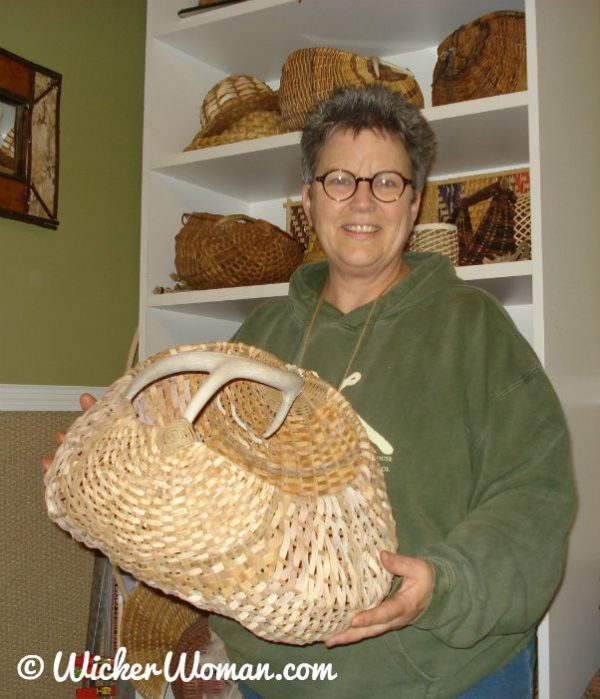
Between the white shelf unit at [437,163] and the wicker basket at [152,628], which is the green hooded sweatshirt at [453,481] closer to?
the white shelf unit at [437,163]

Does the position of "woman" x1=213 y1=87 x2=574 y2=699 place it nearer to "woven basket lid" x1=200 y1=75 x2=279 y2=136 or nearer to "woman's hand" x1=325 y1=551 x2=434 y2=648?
"woman's hand" x1=325 y1=551 x2=434 y2=648

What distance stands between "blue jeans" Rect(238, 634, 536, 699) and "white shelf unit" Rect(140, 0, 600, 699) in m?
0.34

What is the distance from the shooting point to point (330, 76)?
1.67m

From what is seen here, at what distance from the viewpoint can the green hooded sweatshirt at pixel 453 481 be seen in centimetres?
86

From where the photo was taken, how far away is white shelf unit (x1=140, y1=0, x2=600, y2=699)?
145 cm

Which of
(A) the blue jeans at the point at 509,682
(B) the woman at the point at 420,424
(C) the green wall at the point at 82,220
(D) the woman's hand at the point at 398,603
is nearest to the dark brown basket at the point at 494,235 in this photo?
(B) the woman at the point at 420,424

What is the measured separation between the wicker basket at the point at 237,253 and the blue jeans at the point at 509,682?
1.03 metres

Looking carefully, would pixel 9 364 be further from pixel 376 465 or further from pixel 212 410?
pixel 376 465

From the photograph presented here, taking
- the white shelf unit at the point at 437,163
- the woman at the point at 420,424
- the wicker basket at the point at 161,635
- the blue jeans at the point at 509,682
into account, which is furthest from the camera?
the wicker basket at the point at 161,635

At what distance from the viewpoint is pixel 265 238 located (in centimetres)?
177

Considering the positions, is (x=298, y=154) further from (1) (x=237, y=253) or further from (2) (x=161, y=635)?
(2) (x=161, y=635)

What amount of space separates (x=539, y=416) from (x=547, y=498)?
105mm

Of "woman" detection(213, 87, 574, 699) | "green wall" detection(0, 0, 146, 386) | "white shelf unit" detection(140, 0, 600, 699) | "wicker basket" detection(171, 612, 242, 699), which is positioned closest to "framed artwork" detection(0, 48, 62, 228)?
"green wall" detection(0, 0, 146, 386)

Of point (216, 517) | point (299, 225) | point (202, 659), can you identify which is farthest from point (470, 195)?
point (216, 517)
